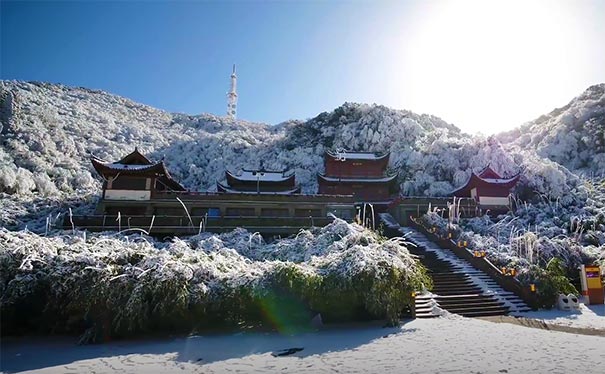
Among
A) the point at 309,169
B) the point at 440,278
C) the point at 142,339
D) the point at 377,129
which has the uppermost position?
the point at 377,129

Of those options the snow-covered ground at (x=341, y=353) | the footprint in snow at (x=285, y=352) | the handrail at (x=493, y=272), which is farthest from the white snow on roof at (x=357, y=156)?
the footprint in snow at (x=285, y=352)

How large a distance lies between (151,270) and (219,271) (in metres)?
1.99

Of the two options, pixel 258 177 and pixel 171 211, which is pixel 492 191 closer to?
pixel 258 177

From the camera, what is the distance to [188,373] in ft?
20.0

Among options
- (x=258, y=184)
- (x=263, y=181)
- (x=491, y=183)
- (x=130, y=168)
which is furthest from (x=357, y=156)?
(x=130, y=168)

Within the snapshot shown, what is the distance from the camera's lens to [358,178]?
36.8 m

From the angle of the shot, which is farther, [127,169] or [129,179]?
[129,179]

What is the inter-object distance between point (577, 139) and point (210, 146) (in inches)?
2350

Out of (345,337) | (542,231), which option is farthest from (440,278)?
(542,231)

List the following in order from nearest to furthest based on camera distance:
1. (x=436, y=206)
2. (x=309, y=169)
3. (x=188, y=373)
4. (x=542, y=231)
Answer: (x=188, y=373), (x=542, y=231), (x=436, y=206), (x=309, y=169)

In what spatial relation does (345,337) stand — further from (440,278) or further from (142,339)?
(440,278)

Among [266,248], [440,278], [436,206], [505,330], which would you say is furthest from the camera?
[436,206]

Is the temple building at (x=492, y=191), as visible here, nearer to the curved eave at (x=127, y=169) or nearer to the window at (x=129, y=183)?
the curved eave at (x=127, y=169)

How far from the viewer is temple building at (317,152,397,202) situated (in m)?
35.4
